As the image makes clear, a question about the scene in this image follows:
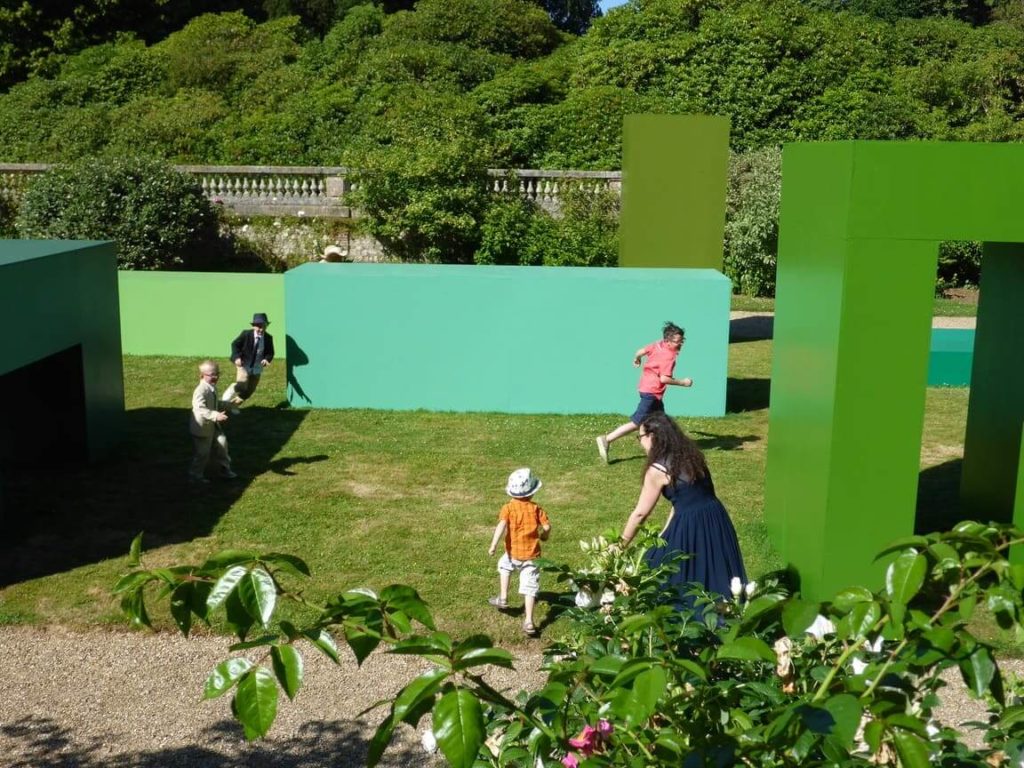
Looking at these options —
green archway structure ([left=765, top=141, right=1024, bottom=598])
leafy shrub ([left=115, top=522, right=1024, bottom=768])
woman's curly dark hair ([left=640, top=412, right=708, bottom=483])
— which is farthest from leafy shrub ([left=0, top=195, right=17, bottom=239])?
leafy shrub ([left=115, top=522, right=1024, bottom=768])

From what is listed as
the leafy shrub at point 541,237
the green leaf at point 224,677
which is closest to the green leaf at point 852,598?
the green leaf at point 224,677

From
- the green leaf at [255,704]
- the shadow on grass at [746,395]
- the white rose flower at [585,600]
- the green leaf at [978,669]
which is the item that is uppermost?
the green leaf at [255,704]

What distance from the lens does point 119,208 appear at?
848 inches

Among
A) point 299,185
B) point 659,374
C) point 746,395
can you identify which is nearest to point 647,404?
point 659,374

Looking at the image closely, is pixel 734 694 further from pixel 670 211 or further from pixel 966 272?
pixel 966 272

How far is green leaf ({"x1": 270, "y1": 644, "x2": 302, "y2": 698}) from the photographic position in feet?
7.02

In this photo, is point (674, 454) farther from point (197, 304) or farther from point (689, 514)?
point (197, 304)

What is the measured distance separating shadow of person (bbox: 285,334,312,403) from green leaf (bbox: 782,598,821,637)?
41.3 ft

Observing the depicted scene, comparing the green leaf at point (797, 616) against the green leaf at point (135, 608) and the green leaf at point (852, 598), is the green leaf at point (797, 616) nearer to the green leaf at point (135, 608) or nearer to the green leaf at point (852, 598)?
the green leaf at point (852, 598)

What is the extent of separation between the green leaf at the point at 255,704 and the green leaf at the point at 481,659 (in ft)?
1.13

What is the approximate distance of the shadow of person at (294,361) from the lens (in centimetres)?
1468

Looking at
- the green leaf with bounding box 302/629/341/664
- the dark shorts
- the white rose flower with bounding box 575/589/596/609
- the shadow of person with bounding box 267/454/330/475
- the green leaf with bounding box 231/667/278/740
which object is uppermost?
the green leaf with bounding box 302/629/341/664

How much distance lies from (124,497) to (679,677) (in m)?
9.23

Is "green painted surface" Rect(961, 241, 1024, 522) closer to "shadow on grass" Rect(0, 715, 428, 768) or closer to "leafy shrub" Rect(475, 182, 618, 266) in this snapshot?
"shadow on grass" Rect(0, 715, 428, 768)
